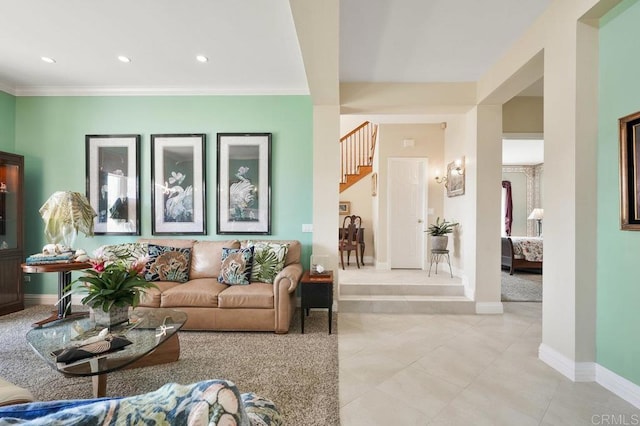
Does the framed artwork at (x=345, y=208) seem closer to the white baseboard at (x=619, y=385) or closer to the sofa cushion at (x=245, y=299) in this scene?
the sofa cushion at (x=245, y=299)

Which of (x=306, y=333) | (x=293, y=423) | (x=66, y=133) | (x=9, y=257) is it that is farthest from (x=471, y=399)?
(x=66, y=133)

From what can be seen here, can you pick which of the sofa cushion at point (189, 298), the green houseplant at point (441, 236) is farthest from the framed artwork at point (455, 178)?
the sofa cushion at point (189, 298)

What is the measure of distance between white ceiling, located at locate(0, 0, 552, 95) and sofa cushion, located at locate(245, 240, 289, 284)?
222cm

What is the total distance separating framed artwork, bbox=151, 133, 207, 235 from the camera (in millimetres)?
4027

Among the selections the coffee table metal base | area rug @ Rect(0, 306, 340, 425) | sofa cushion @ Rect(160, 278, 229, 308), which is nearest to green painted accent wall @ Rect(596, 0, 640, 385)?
area rug @ Rect(0, 306, 340, 425)

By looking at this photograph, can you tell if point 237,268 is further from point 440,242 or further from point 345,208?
point 345,208

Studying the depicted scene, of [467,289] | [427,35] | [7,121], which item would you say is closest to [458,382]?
[467,289]

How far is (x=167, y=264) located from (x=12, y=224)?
2.27m

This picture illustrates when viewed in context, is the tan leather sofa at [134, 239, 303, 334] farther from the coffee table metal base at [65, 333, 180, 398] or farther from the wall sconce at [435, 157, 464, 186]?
the wall sconce at [435, 157, 464, 186]

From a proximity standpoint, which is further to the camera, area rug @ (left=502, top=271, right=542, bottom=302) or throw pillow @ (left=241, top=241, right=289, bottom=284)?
area rug @ (left=502, top=271, right=542, bottom=302)

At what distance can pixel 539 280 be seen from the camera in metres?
5.44

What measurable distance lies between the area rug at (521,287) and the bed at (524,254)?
202 mm

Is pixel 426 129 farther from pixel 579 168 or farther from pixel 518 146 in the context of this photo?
pixel 579 168

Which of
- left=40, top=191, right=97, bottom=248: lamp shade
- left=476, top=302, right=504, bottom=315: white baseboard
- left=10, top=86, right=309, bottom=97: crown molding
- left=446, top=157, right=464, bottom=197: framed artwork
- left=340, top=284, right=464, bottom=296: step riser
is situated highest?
left=10, top=86, right=309, bottom=97: crown molding
